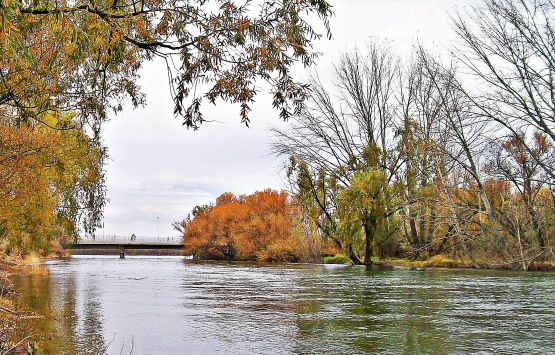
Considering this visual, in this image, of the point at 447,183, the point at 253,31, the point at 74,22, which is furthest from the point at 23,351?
the point at 447,183

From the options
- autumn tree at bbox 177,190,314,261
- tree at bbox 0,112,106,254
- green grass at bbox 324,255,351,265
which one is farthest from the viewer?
autumn tree at bbox 177,190,314,261

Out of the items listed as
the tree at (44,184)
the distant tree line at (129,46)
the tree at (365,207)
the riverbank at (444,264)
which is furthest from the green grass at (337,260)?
the distant tree line at (129,46)

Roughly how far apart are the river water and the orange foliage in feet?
123

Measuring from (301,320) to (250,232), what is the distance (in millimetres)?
54218

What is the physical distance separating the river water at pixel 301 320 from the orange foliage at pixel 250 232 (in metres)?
37.4

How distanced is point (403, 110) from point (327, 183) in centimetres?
A: 847

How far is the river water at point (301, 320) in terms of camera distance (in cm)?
1034

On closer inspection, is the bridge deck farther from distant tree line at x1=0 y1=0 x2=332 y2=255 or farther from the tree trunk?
distant tree line at x1=0 y1=0 x2=332 y2=255

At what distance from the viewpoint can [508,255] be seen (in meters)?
33.9

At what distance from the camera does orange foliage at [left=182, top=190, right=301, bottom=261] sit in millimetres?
61375

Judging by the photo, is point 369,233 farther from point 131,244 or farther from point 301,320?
point 131,244

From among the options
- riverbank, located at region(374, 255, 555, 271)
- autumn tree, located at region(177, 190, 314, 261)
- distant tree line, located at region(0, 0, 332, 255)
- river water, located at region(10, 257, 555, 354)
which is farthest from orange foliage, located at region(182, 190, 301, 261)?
distant tree line, located at region(0, 0, 332, 255)

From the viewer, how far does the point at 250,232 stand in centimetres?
6762

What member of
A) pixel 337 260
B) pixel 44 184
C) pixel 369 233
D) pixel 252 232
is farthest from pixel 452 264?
pixel 252 232
